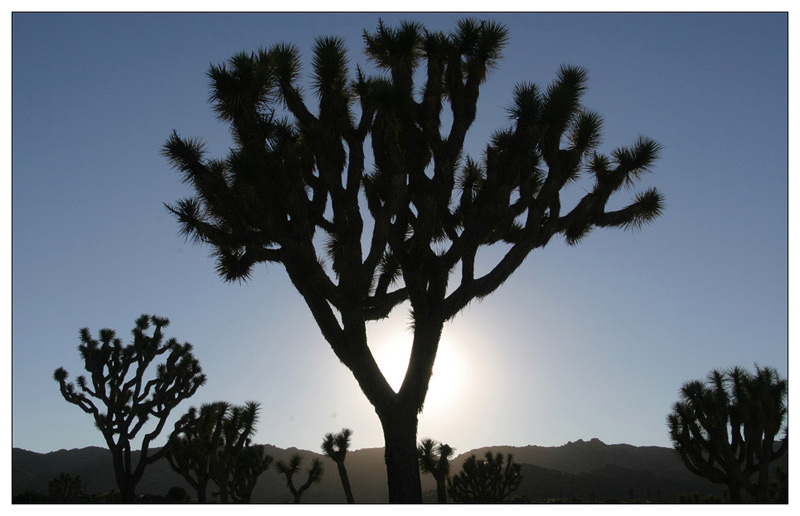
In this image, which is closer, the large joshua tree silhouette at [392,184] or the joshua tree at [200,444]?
the large joshua tree silhouette at [392,184]

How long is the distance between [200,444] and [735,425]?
14.6 meters

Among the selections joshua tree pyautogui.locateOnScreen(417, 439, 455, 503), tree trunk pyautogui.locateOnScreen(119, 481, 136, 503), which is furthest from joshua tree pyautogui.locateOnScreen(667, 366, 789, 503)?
tree trunk pyautogui.locateOnScreen(119, 481, 136, 503)

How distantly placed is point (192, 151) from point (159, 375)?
37.4 feet

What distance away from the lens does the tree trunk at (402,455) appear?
8.88m

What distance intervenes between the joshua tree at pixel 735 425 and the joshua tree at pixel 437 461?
27.0ft

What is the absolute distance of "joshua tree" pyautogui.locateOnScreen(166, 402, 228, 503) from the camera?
61.1 ft

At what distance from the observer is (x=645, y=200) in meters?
10.6

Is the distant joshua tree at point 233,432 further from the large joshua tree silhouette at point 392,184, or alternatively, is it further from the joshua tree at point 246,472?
the large joshua tree silhouette at point 392,184

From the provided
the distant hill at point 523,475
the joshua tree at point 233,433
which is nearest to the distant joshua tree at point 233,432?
the joshua tree at point 233,433

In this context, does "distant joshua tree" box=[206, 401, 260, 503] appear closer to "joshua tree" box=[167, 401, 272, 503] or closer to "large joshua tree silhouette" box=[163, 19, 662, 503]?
"joshua tree" box=[167, 401, 272, 503]

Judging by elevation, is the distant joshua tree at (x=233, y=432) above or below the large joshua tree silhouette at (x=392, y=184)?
below

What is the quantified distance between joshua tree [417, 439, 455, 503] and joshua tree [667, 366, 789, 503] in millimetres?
8219

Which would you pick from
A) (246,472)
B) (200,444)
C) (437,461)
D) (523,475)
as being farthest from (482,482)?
(523,475)
